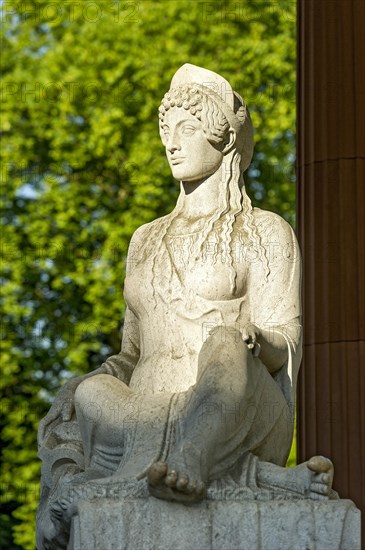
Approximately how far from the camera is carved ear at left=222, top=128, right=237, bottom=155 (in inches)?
369

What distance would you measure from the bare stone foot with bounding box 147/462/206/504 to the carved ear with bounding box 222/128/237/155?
7.57 feet

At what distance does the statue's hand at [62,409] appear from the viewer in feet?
30.2

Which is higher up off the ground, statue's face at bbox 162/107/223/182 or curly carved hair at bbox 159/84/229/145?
curly carved hair at bbox 159/84/229/145

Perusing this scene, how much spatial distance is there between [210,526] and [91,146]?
52.0ft

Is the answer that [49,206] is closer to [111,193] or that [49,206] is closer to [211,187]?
[111,193]

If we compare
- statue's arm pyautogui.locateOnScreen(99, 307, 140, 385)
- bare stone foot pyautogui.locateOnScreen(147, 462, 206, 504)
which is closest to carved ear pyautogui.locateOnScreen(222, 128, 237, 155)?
statue's arm pyautogui.locateOnScreen(99, 307, 140, 385)

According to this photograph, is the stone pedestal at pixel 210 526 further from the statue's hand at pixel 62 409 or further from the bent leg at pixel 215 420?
the statue's hand at pixel 62 409

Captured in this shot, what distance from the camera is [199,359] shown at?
848 centimetres

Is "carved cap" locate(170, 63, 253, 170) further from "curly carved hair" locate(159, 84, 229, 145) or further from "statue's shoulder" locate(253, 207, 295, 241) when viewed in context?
"statue's shoulder" locate(253, 207, 295, 241)

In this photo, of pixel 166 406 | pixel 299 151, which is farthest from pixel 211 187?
pixel 299 151

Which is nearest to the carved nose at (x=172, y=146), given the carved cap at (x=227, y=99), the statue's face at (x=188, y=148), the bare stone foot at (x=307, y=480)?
the statue's face at (x=188, y=148)

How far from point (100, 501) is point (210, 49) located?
54.3 feet

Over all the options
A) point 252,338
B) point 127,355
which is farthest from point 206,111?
point 252,338

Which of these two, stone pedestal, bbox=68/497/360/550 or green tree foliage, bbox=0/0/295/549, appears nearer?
stone pedestal, bbox=68/497/360/550
